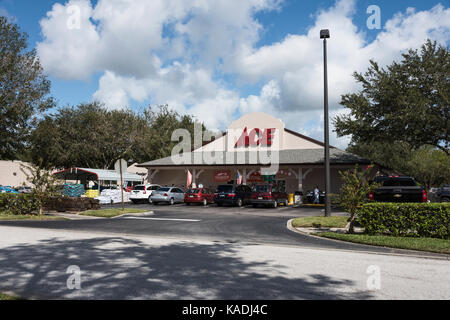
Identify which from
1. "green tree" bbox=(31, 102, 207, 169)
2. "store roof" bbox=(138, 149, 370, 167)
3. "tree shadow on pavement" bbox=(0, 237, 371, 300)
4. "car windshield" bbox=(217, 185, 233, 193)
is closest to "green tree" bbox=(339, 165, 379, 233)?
"tree shadow on pavement" bbox=(0, 237, 371, 300)

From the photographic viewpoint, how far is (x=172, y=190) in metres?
30.2

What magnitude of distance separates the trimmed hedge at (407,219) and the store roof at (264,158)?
57.8ft

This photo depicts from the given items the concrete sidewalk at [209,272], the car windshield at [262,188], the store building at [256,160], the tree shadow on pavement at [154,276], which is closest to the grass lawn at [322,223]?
the concrete sidewalk at [209,272]

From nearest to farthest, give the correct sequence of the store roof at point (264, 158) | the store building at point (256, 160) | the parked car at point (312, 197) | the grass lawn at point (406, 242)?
the grass lawn at point (406, 242) < the parked car at point (312, 197) < the store roof at point (264, 158) < the store building at point (256, 160)

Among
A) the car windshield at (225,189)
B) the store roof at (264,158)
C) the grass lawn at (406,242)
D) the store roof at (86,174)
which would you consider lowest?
the grass lawn at (406,242)

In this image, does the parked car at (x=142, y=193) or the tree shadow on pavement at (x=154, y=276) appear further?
the parked car at (x=142, y=193)

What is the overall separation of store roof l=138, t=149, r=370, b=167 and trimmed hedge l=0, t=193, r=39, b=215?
56.5 feet

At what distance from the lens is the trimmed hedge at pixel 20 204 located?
18953mm

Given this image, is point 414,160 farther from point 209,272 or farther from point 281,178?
point 209,272

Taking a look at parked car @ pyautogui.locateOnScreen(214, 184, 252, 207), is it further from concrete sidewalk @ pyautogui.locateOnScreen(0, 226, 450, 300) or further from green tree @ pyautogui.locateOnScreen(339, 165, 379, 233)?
concrete sidewalk @ pyautogui.locateOnScreen(0, 226, 450, 300)

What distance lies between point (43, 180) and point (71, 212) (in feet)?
12.4

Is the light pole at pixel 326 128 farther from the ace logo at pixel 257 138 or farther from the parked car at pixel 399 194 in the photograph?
the ace logo at pixel 257 138
